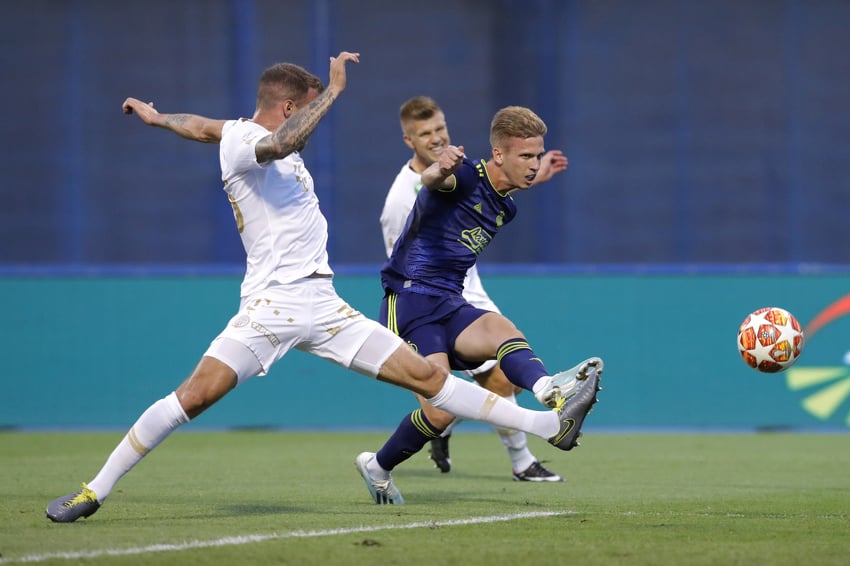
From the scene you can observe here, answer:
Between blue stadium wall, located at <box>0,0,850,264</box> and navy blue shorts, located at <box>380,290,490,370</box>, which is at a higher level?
blue stadium wall, located at <box>0,0,850,264</box>

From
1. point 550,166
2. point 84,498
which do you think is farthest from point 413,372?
point 550,166

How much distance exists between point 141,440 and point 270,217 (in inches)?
44.5

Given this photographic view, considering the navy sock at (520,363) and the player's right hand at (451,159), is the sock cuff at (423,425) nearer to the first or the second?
the navy sock at (520,363)

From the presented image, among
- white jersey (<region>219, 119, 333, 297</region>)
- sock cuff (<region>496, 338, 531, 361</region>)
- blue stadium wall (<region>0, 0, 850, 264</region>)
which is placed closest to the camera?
white jersey (<region>219, 119, 333, 297</region>)

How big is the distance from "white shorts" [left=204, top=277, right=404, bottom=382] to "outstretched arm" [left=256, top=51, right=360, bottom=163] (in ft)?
2.01

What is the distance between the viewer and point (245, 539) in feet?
18.1

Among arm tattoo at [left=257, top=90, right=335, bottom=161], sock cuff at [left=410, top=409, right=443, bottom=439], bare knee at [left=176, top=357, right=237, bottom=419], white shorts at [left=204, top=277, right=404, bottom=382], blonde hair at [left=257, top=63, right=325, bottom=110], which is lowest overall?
sock cuff at [left=410, top=409, right=443, bottom=439]

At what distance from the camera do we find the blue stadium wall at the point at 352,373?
12.8m

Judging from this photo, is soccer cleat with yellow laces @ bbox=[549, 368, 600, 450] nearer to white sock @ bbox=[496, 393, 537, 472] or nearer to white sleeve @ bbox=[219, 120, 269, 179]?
white sleeve @ bbox=[219, 120, 269, 179]

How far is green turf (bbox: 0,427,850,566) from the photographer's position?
5262mm

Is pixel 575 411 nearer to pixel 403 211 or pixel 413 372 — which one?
pixel 413 372

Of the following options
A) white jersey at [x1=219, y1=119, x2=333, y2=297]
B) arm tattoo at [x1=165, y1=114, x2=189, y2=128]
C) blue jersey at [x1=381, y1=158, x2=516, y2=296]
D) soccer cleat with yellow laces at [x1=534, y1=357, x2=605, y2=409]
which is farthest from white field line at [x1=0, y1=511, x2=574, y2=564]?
arm tattoo at [x1=165, y1=114, x2=189, y2=128]

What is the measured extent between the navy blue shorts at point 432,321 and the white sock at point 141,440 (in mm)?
1506

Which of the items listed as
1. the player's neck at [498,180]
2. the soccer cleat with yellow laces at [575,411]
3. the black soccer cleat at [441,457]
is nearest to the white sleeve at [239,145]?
the player's neck at [498,180]
